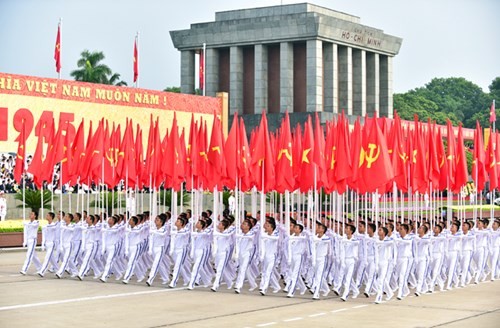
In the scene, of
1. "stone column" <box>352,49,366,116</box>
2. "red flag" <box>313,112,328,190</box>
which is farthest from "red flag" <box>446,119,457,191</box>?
"stone column" <box>352,49,366,116</box>

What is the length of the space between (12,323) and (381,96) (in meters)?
61.0

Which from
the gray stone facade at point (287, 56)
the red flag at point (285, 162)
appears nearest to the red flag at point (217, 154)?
the red flag at point (285, 162)

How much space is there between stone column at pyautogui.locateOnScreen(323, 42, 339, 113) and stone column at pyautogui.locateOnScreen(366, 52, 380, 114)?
23.2 ft

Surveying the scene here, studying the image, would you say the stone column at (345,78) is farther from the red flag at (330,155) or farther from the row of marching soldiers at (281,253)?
the red flag at (330,155)

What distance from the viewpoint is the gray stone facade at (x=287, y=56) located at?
2441 inches

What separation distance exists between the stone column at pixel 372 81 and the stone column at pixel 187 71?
1276cm

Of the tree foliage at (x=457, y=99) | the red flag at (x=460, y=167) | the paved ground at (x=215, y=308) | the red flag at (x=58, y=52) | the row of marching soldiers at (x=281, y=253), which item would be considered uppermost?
the tree foliage at (x=457, y=99)

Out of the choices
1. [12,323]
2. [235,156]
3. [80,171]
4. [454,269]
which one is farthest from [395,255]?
[80,171]

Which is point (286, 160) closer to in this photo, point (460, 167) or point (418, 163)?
point (418, 163)

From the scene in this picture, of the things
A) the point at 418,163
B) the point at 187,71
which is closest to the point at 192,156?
the point at 418,163

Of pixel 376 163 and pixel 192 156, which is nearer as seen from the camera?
pixel 376 163

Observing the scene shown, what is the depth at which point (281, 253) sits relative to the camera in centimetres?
2012

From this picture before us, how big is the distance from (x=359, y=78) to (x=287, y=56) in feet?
27.6

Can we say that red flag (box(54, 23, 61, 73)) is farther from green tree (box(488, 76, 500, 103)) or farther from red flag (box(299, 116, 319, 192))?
green tree (box(488, 76, 500, 103))
